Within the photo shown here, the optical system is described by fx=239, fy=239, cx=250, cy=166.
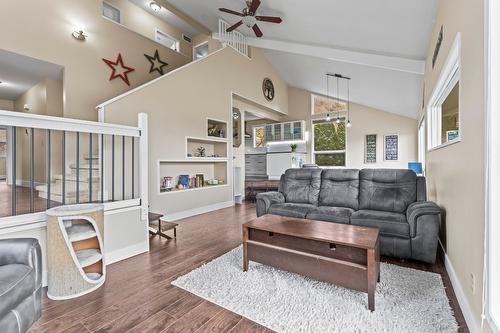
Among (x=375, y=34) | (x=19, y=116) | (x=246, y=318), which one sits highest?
(x=375, y=34)

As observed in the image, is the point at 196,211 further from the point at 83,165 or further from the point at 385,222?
the point at 385,222

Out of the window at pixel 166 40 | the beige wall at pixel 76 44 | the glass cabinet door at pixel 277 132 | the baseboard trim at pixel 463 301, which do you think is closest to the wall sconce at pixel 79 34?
the beige wall at pixel 76 44

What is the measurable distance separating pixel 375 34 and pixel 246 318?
4177mm

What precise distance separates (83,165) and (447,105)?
18.5ft

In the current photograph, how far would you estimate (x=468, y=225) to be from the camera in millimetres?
1688

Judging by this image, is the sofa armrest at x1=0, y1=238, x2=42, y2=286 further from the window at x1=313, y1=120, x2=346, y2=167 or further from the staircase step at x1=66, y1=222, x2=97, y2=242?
the window at x1=313, y1=120, x2=346, y2=167

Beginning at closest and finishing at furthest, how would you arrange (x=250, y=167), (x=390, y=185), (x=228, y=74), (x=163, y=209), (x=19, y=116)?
(x=19, y=116) → (x=390, y=185) → (x=163, y=209) → (x=228, y=74) → (x=250, y=167)

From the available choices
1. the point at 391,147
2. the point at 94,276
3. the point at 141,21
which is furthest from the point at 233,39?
the point at 94,276

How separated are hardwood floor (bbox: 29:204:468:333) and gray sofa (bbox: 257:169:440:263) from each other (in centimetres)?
27

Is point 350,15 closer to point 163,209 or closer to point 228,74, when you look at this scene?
point 228,74

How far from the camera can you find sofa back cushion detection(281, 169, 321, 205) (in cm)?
379

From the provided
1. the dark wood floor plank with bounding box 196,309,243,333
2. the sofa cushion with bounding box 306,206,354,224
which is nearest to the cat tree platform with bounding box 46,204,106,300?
the dark wood floor plank with bounding box 196,309,243,333

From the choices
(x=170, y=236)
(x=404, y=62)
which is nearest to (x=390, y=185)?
(x=404, y=62)

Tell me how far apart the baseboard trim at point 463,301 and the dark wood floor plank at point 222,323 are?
4.85ft
